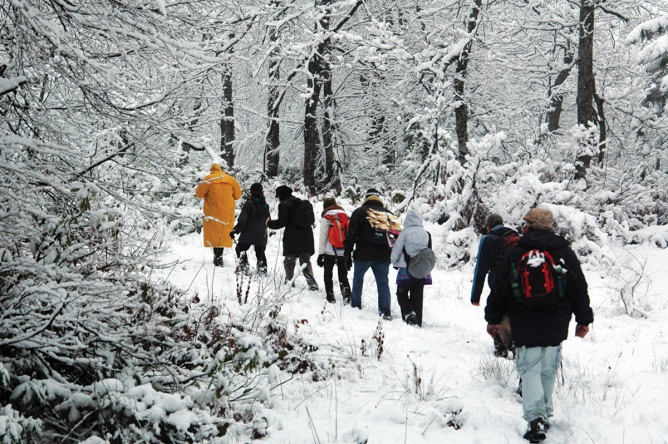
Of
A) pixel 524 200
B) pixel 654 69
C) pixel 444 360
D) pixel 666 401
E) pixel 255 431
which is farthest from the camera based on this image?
pixel 654 69

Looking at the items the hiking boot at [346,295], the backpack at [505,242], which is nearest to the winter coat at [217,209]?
the hiking boot at [346,295]

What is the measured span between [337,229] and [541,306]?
424 cm

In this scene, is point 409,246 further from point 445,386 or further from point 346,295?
point 445,386

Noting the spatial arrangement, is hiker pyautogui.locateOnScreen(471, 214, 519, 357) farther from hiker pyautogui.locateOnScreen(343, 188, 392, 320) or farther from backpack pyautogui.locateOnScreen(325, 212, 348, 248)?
backpack pyautogui.locateOnScreen(325, 212, 348, 248)

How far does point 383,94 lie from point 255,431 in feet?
51.9

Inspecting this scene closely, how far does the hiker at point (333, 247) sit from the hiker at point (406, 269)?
116cm

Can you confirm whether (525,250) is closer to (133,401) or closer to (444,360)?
(444,360)

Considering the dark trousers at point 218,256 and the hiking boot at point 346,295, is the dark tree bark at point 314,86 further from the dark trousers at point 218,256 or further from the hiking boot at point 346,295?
the hiking boot at point 346,295

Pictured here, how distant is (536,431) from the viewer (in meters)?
3.65

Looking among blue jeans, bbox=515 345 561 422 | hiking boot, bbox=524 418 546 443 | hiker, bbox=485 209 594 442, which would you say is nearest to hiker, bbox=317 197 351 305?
hiker, bbox=485 209 594 442

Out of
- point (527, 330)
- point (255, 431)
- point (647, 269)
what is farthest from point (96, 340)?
point (647, 269)

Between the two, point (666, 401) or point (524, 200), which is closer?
point (666, 401)

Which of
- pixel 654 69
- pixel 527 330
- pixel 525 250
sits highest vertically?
pixel 654 69

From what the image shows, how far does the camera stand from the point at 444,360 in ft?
17.7
